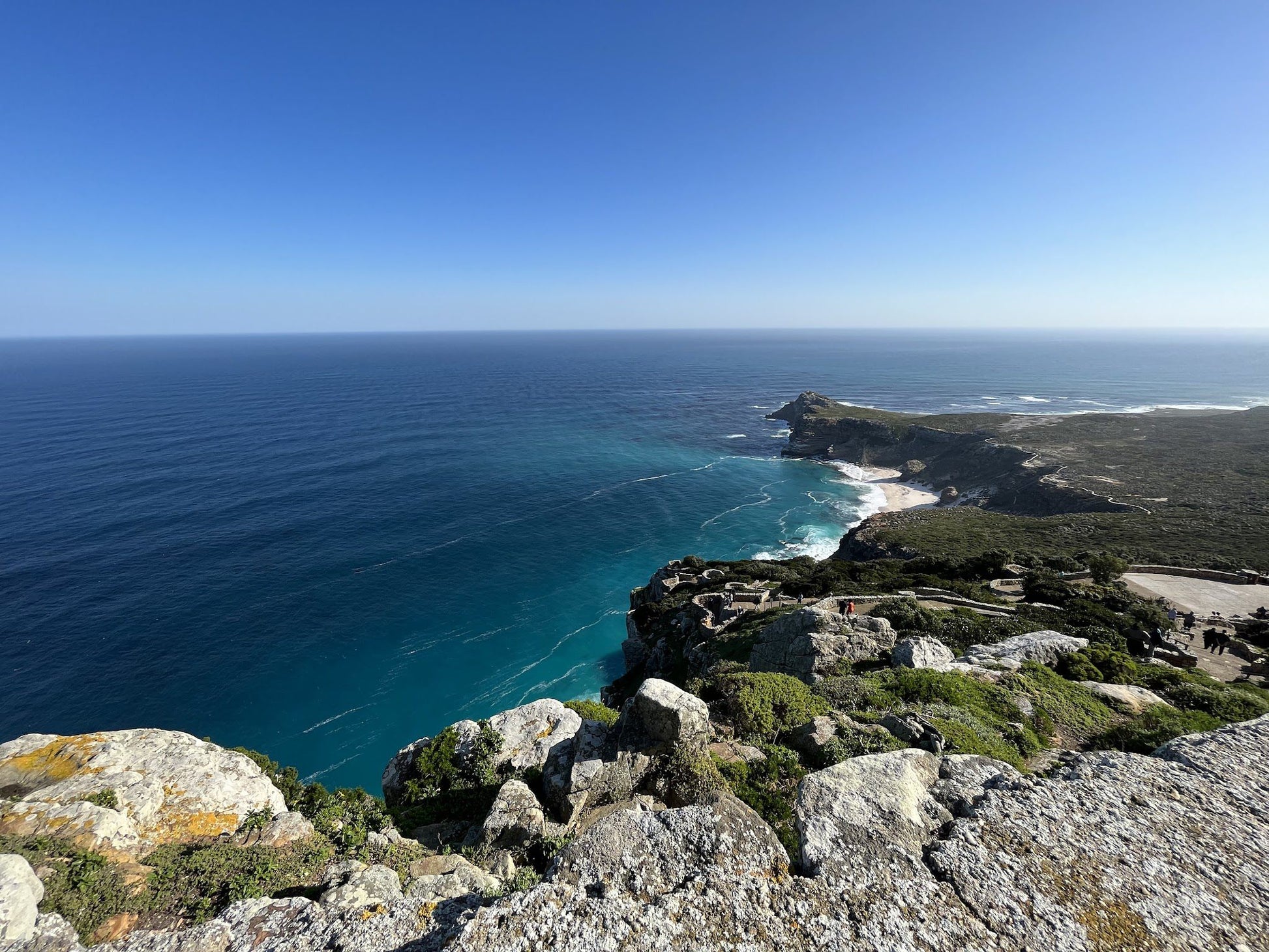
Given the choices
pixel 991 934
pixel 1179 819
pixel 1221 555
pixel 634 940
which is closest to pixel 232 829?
pixel 634 940

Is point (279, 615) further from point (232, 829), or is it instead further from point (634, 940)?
point (634, 940)

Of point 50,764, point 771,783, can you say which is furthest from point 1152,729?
point 50,764

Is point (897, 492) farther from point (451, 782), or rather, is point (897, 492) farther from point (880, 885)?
point (880, 885)

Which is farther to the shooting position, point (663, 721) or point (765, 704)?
point (765, 704)

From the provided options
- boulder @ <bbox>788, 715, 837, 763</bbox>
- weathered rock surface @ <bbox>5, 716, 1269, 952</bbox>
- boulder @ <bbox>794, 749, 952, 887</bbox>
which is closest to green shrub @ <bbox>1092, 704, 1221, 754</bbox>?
weathered rock surface @ <bbox>5, 716, 1269, 952</bbox>

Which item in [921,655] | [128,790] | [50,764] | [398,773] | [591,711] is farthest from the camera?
[921,655]

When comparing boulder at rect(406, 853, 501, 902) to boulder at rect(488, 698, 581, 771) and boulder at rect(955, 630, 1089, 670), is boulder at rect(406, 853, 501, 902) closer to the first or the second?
boulder at rect(488, 698, 581, 771)

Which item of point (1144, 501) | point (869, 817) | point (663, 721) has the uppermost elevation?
point (869, 817)
